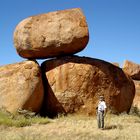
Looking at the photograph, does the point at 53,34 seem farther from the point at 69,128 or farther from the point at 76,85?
the point at 69,128

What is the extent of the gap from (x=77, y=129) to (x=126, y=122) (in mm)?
2976

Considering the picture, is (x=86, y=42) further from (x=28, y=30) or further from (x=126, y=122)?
(x=126, y=122)

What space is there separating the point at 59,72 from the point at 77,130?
4.48m

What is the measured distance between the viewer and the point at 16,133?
13070 mm

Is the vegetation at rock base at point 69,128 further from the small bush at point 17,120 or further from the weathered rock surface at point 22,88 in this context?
the weathered rock surface at point 22,88

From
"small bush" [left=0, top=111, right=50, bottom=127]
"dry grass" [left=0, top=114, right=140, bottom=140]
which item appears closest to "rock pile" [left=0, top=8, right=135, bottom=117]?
"small bush" [left=0, top=111, right=50, bottom=127]

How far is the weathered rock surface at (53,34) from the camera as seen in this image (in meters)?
17.6

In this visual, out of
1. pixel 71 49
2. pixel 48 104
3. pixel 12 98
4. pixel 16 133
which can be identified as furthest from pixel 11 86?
pixel 16 133

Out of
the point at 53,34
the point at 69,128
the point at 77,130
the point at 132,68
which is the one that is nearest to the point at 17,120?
the point at 69,128

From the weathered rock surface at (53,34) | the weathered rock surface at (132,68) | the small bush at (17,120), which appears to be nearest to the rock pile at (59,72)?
the weathered rock surface at (53,34)

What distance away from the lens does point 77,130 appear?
1373 cm

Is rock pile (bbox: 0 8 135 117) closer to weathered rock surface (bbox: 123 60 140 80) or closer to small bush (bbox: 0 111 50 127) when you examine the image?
small bush (bbox: 0 111 50 127)

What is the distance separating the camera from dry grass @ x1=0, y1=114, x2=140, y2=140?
40.4ft

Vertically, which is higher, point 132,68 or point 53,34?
point 53,34
